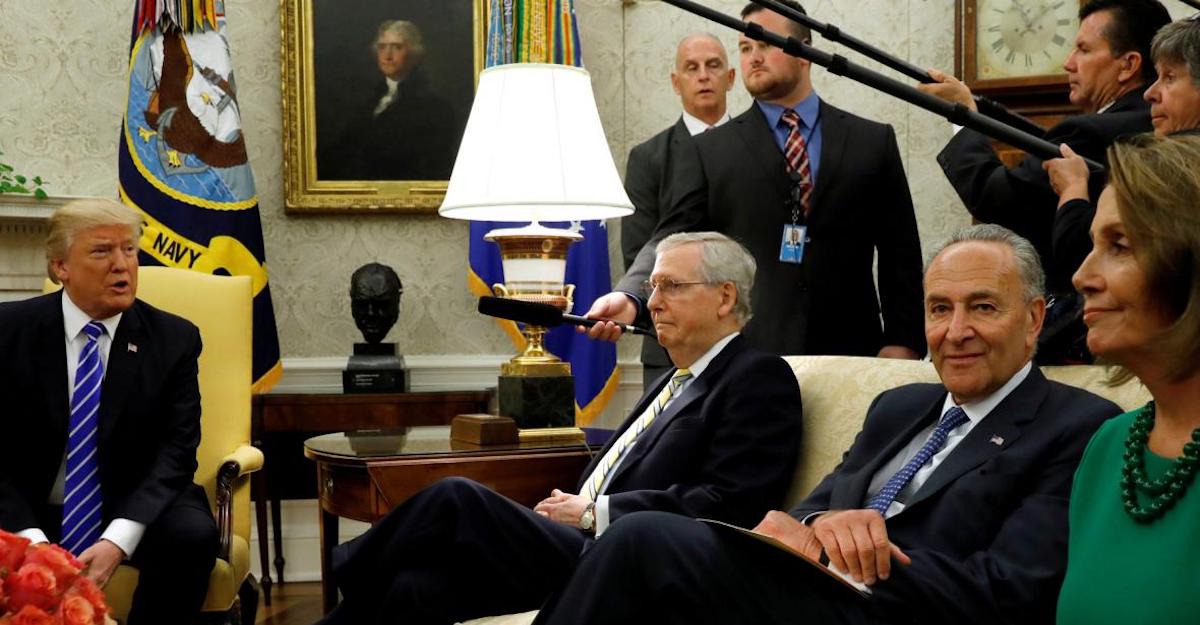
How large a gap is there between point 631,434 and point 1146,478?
1.56 m

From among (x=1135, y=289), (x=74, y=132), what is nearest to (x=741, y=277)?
(x=1135, y=289)

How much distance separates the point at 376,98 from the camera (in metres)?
4.94

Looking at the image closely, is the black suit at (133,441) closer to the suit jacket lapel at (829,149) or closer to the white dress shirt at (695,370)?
the white dress shirt at (695,370)

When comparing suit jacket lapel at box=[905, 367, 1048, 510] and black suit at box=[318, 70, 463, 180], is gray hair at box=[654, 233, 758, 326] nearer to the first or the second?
suit jacket lapel at box=[905, 367, 1048, 510]

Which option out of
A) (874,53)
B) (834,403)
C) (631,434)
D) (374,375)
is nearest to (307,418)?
(374,375)

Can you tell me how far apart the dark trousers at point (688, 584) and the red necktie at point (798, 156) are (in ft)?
4.89

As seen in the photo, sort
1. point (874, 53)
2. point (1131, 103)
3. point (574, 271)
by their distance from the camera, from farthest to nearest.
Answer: point (574, 271) < point (1131, 103) < point (874, 53)

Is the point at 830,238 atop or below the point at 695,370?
atop

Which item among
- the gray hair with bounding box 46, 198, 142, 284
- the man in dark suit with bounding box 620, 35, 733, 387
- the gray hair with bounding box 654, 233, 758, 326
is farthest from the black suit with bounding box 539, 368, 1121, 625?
the man in dark suit with bounding box 620, 35, 733, 387

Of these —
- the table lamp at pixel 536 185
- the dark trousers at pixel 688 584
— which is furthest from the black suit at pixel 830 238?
the dark trousers at pixel 688 584

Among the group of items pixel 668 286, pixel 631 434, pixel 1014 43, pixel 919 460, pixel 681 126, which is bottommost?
pixel 631 434

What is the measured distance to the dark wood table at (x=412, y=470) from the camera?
292 centimetres

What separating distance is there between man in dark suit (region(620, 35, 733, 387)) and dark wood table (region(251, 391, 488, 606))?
0.76 m

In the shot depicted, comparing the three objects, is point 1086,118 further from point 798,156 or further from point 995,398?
point 798,156
